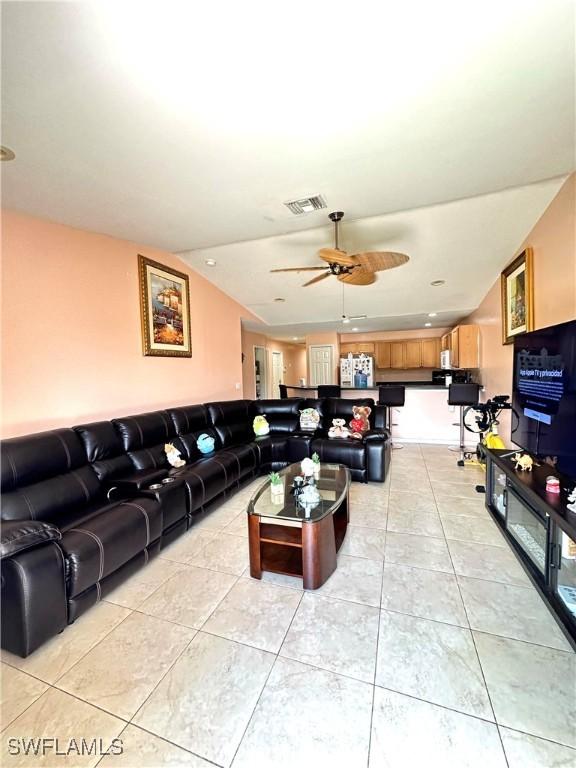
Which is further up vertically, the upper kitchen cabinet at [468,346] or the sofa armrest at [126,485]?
the upper kitchen cabinet at [468,346]

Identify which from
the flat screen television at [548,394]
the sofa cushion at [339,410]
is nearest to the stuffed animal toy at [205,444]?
the sofa cushion at [339,410]

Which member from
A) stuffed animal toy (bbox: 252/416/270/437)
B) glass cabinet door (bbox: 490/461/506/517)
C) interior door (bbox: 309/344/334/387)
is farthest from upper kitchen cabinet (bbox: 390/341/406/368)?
glass cabinet door (bbox: 490/461/506/517)

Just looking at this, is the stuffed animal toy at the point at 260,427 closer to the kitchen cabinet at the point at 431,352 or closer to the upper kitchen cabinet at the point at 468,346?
the upper kitchen cabinet at the point at 468,346

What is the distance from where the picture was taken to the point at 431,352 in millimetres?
7652

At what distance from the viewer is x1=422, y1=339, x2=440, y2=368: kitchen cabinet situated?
760 cm

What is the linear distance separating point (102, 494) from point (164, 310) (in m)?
2.24

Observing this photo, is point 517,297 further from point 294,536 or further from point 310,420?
point 294,536

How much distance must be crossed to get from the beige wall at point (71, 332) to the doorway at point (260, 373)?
428 cm

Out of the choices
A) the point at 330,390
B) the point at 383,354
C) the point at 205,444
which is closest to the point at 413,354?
the point at 383,354

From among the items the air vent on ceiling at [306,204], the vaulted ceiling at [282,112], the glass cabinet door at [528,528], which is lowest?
the glass cabinet door at [528,528]

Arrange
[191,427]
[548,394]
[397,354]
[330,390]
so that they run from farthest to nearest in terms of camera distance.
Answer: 1. [397,354]
2. [330,390]
3. [191,427]
4. [548,394]

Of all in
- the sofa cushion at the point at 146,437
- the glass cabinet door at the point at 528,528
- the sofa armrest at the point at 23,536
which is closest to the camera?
the sofa armrest at the point at 23,536

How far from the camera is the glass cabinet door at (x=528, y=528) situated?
185cm

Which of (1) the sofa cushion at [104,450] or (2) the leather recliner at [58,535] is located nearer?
(2) the leather recliner at [58,535]
